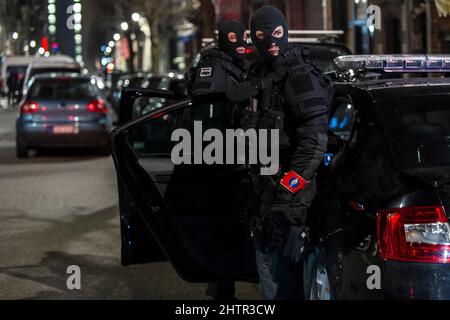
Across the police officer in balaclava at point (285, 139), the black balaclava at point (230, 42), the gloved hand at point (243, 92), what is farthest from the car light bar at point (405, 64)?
the black balaclava at point (230, 42)

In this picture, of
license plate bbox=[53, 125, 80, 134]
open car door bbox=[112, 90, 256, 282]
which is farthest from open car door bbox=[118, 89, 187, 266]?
license plate bbox=[53, 125, 80, 134]

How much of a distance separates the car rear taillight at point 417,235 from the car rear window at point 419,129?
0.27m

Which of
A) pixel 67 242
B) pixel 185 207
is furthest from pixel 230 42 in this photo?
pixel 67 242

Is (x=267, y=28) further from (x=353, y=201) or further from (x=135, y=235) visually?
(x=135, y=235)

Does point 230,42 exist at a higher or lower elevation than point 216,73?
higher

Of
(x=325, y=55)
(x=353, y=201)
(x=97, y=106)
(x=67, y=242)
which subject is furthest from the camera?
(x=97, y=106)

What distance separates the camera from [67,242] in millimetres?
8922

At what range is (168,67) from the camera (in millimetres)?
76938

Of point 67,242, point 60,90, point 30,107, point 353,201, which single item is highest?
point 353,201

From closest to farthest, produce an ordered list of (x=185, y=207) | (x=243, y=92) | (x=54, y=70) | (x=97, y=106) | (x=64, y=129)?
(x=243, y=92) → (x=185, y=207) → (x=64, y=129) → (x=97, y=106) → (x=54, y=70)

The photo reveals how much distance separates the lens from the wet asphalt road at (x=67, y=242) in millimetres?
7020

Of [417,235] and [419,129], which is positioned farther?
[419,129]

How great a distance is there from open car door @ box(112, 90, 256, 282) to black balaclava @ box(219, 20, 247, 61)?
3.44 ft

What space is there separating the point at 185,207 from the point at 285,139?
4.39ft
